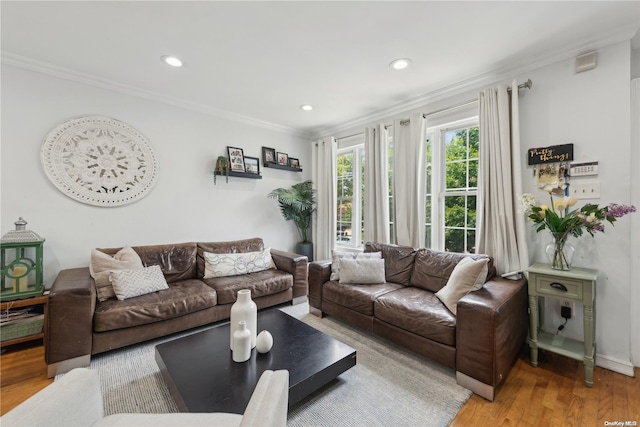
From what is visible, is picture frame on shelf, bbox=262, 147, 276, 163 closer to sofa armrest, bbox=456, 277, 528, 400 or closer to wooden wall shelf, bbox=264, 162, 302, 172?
wooden wall shelf, bbox=264, 162, 302, 172

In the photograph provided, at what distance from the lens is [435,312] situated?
208 centimetres

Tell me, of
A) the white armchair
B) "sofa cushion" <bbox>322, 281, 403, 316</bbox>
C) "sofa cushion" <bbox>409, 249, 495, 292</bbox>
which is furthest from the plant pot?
the white armchair

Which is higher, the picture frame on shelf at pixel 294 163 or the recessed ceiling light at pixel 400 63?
the recessed ceiling light at pixel 400 63

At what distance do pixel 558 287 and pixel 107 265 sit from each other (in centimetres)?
387

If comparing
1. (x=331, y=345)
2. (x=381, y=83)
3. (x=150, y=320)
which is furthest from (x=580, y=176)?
(x=150, y=320)

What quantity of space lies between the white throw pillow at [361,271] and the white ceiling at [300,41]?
198cm

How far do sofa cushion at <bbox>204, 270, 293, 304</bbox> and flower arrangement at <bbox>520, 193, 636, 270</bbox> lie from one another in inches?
100

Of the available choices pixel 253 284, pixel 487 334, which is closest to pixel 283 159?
pixel 253 284

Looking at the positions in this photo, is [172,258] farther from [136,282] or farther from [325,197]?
[325,197]

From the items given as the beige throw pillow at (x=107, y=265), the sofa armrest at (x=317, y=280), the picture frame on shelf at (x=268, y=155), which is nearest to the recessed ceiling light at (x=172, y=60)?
the picture frame on shelf at (x=268, y=155)

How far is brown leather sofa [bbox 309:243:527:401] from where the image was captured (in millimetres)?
1743

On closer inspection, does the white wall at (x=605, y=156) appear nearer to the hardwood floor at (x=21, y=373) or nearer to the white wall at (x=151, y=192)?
the white wall at (x=151, y=192)

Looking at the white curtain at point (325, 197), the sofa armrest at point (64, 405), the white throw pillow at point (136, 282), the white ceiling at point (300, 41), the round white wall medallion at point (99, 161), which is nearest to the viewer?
the sofa armrest at point (64, 405)

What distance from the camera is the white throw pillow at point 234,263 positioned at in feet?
10.3
